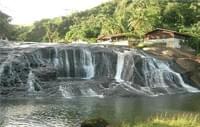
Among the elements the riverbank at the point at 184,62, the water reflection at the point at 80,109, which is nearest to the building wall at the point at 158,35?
the riverbank at the point at 184,62

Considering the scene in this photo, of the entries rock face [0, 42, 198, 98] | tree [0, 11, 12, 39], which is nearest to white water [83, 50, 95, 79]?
rock face [0, 42, 198, 98]

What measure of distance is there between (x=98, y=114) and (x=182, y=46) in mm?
48183

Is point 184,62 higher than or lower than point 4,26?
lower

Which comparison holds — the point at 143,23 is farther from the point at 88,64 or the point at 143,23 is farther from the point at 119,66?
the point at 88,64

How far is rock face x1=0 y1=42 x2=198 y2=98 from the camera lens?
1864 inches

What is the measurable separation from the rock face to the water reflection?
4.77 metres

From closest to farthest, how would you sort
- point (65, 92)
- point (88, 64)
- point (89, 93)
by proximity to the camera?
1. point (65, 92)
2. point (89, 93)
3. point (88, 64)

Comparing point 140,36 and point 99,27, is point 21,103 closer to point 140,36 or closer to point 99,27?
point 140,36

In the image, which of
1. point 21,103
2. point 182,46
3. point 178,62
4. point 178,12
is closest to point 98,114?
point 21,103

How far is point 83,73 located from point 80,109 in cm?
1985

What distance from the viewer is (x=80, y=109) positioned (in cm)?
3544

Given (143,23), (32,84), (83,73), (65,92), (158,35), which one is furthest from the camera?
(143,23)

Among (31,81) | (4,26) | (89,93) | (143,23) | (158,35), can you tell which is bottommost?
(89,93)

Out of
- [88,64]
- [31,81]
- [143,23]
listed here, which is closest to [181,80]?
[88,64]
